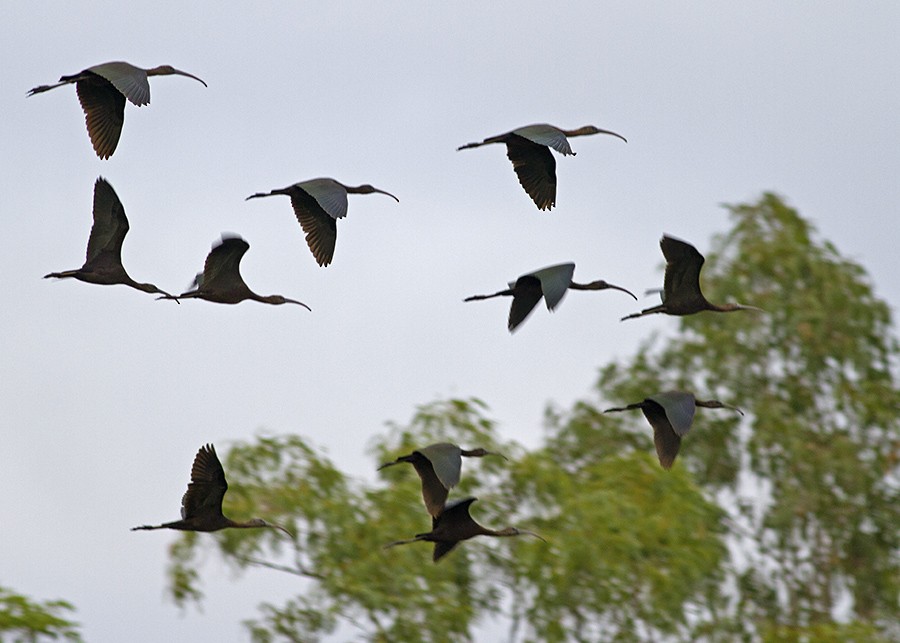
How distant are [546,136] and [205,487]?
3.85m

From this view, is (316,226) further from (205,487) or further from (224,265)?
(205,487)

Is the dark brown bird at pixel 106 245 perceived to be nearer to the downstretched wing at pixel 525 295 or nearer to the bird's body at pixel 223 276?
the bird's body at pixel 223 276

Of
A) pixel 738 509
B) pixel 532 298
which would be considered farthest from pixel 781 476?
pixel 532 298

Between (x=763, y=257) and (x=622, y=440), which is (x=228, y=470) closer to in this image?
(x=622, y=440)

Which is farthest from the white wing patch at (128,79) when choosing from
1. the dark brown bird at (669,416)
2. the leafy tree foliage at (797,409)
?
the leafy tree foliage at (797,409)

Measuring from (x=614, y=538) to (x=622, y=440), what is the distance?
6.35m

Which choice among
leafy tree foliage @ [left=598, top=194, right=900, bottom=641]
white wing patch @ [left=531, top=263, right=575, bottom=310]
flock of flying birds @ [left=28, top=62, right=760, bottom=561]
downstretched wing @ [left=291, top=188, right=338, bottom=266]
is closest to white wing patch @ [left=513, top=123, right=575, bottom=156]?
flock of flying birds @ [left=28, top=62, right=760, bottom=561]

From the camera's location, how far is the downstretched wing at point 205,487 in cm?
1606

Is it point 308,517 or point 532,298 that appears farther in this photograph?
point 308,517

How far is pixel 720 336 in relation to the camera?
3334 centimetres

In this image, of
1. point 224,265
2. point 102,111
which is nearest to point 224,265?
point 224,265

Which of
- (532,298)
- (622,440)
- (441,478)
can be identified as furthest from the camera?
(622,440)

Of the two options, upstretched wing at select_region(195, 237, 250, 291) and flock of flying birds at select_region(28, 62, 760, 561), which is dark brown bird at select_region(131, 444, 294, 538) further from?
upstretched wing at select_region(195, 237, 250, 291)

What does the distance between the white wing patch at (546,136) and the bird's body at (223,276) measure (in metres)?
2.54
